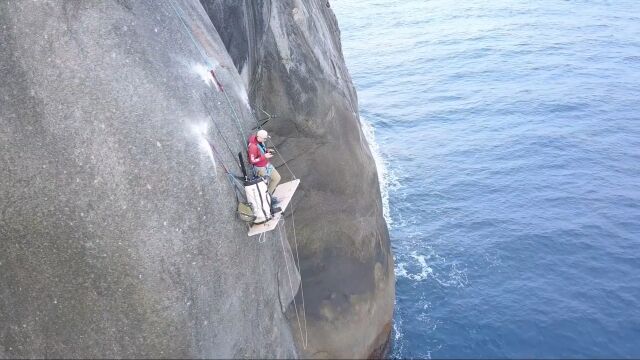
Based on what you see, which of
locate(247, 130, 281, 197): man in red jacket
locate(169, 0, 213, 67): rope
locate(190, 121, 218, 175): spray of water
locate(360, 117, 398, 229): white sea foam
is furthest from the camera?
locate(360, 117, 398, 229): white sea foam

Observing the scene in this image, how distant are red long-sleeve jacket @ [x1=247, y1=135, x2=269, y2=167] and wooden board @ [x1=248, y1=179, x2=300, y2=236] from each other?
112 cm

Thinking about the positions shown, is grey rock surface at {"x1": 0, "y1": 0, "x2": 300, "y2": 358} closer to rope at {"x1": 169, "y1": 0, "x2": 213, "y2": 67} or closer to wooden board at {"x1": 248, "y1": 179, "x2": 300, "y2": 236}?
wooden board at {"x1": 248, "y1": 179, "x2": 300, "y2": 236}

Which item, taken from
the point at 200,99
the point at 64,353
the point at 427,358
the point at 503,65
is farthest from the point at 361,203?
the point at 503,65

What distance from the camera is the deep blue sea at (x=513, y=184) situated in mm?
21594

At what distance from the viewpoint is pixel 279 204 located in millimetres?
14008

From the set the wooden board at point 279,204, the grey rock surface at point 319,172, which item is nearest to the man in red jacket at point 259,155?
the wooden board at point 279,204

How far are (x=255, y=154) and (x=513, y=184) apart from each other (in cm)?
2165

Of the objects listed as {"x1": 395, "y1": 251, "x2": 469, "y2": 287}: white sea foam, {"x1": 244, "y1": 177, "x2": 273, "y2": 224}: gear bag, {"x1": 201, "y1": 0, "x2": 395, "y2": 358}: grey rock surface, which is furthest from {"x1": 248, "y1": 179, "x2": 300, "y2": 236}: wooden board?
{"x1": 395, "y1": 251, "x2": 469, "y2": 287}: white sea foam

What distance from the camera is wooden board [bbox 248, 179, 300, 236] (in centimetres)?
1291

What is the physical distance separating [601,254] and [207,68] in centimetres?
1952

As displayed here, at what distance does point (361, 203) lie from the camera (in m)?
21.8

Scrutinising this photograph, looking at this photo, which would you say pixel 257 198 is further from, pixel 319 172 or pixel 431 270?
pixel 431 270

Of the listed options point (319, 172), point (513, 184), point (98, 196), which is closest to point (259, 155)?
point (98, 196)

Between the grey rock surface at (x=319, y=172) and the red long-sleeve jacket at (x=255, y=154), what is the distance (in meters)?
5.30
